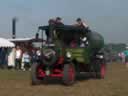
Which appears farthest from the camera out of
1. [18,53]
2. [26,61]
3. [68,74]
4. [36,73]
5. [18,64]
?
[18,64]

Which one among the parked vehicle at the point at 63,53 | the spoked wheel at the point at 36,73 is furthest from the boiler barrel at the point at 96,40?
the spoked wheel at the point at 36,73

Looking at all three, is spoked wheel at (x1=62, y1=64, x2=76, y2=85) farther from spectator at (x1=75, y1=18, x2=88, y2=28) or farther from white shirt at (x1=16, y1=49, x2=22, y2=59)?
white shirt at (x1=16, y1=49, x2=22, y2=59)

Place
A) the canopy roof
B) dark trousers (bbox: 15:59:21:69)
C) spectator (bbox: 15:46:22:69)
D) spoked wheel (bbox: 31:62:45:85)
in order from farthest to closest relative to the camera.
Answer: dark trousers (bbox: 15:59:21:69), spectator (bbox: 15:46:22:69), the canopy roof, spoked wheel (bbox: 31:62:45:85)

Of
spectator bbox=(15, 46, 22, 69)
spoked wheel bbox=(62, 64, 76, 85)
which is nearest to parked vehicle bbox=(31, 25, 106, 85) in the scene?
spoked wheel bbox=(62, 64, 76, 85)

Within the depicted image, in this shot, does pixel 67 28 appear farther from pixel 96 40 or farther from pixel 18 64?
pixel 18 64

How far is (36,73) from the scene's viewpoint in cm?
1717

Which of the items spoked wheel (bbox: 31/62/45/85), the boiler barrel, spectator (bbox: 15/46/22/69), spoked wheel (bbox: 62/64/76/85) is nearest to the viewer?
spoked wheel (bbox: 62/64/76/85)

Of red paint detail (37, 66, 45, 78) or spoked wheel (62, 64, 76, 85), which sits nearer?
spoked wheel (62, 64, 76, 85)

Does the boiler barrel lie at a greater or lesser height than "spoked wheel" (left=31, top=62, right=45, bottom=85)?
greater

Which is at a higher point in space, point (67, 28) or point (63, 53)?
point (67, 28)

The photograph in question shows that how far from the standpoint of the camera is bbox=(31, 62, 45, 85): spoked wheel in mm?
17062

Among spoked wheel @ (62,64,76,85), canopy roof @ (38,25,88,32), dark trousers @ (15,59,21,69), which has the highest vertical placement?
canopy roof @ (38,25,88,32)

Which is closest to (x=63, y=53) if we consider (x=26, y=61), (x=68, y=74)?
(x=68, y=74)

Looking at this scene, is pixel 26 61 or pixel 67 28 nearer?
pixel 67 28
